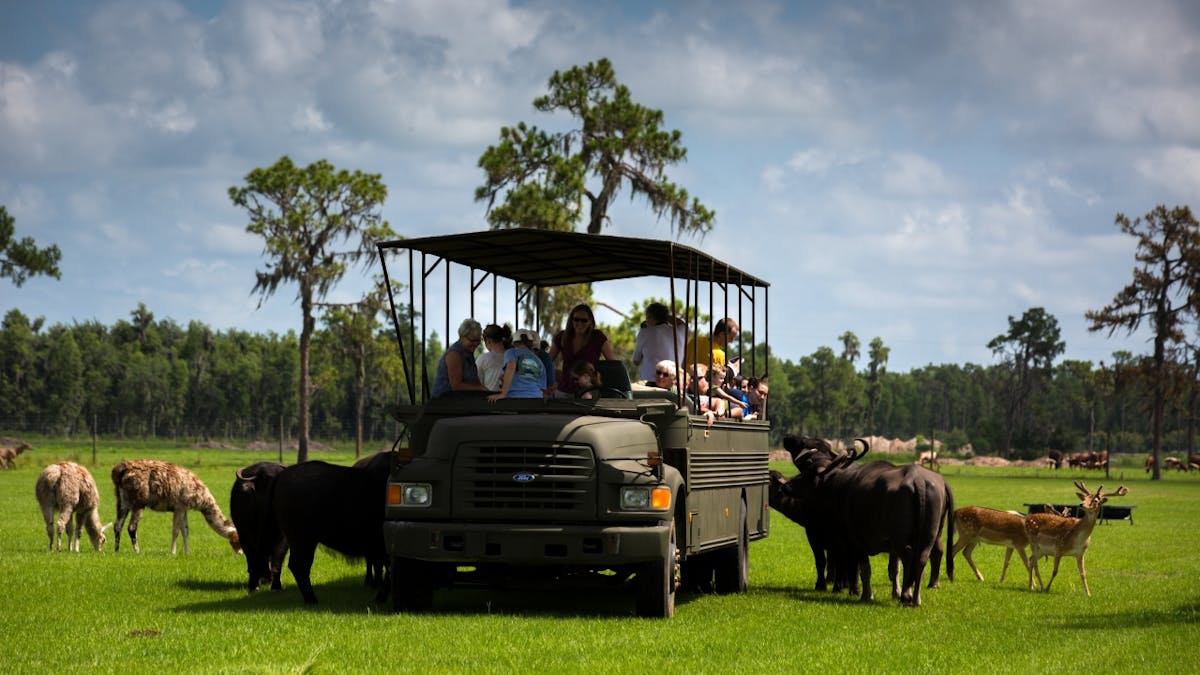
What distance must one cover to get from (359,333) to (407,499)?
5705 centimetres

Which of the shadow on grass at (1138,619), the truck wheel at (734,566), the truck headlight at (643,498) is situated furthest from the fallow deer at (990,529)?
the truck headlight at (643,498)

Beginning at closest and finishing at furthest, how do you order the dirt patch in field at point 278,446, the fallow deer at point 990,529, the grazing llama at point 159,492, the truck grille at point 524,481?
the truck grille at point 524,481
the fallow deer at point 990,529
the grazing llama at point 159,492
the dirt patch in field at point 278,446

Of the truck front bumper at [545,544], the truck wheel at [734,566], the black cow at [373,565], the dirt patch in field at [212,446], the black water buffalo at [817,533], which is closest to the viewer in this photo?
the truck front bumper at [545,544]

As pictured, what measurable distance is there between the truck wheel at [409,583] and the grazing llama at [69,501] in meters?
→ 9.71

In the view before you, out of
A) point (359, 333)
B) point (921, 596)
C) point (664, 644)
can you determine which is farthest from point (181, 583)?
point (359, 333)

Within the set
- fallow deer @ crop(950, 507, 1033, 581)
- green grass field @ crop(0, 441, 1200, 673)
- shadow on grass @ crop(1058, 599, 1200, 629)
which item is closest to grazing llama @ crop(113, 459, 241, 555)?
green grass field @ crop(0, 441, 1200, 673)

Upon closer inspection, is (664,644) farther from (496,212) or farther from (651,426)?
(496,212)

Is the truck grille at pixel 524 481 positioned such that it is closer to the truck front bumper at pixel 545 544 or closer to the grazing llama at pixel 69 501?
the truck front bumper at pixel 545 544

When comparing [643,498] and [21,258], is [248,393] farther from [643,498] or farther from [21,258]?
[643,498]

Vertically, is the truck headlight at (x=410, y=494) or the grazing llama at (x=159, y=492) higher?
the truck headlight at (x=410, y=494)

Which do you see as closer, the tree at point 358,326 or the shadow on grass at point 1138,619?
the shadow on grass at point 1138,619

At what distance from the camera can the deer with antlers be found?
17.6 meters

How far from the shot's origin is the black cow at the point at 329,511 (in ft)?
48.3

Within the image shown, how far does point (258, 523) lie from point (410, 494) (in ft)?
11.2
